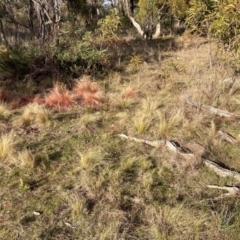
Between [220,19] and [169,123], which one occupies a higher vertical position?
[220,19]

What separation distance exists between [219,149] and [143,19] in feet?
28.4

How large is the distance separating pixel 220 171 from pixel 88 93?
3073 mm

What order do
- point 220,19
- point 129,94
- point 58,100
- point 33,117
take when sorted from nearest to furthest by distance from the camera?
point 33,117
point 220,19
point 58,100
point 129,94

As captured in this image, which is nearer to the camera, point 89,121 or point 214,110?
point 89,121

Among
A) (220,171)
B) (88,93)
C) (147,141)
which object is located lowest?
(220,171)

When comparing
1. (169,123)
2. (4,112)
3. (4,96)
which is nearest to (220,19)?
(169,123)

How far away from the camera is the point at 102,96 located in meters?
5.85

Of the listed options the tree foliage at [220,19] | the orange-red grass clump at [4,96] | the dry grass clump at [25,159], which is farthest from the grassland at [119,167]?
the tree foliage at [220,19]

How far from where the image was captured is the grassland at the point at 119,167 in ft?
9.43

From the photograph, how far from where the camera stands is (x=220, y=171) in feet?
12.0

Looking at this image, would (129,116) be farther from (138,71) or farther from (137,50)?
(137,50)

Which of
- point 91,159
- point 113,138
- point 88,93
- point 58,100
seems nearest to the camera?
point 91,159

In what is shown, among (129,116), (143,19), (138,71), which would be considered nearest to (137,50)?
(138,71)

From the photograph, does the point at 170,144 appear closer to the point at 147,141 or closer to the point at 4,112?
the point at 147,141
